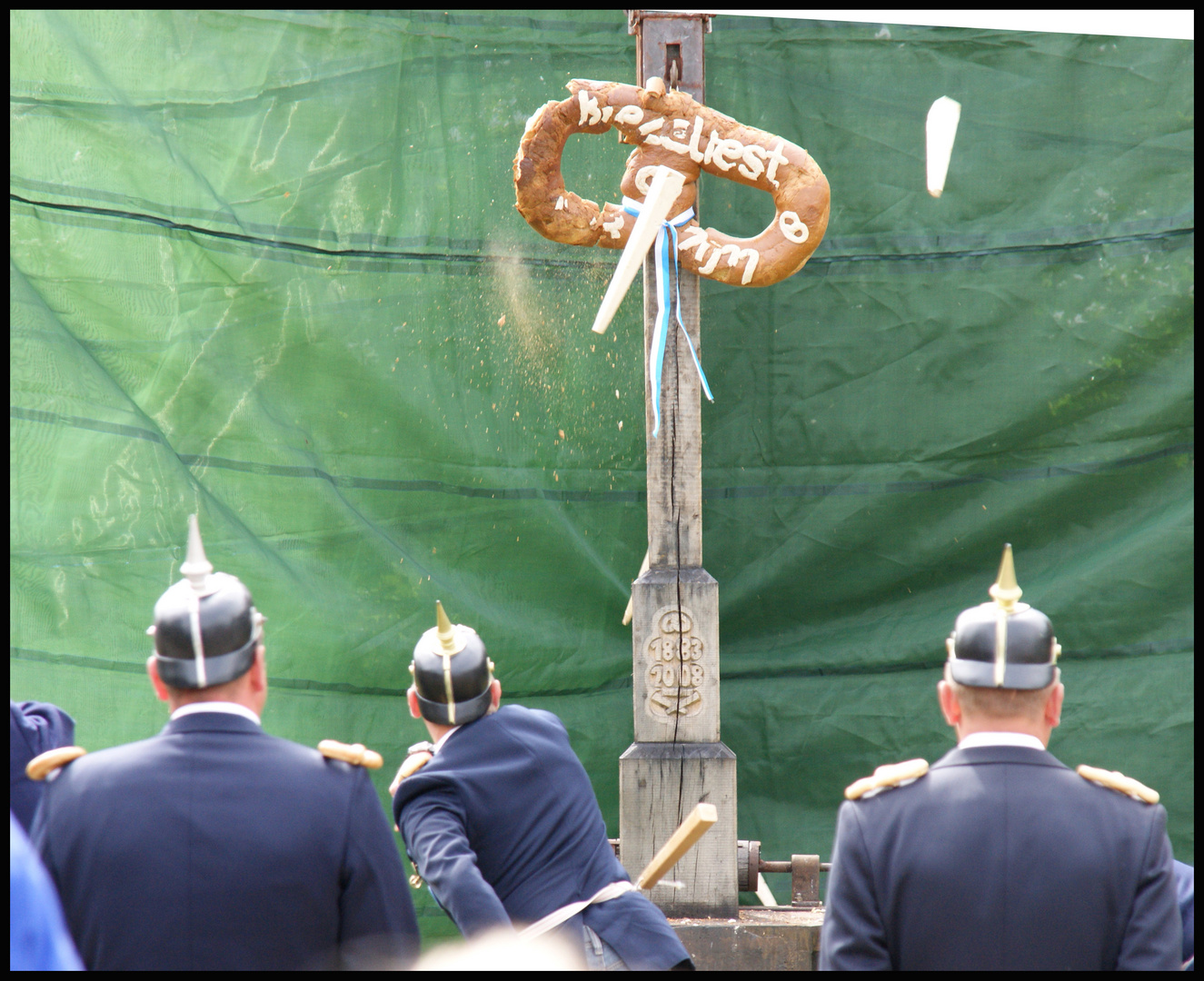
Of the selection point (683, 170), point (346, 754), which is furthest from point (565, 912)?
point (683, 170)

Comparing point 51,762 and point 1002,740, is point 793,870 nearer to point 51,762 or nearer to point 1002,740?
Result: point 1002,740

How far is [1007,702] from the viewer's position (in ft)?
5.66

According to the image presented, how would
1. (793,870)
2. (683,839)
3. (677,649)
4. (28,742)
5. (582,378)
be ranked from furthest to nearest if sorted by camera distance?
(582,378) → (793,870) → (677,649) → (683,839) → (28,742)

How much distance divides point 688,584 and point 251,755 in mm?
1636

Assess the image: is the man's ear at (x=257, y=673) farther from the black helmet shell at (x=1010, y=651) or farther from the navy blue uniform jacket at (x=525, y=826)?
the black helmet shell at (x=1010, y=651)

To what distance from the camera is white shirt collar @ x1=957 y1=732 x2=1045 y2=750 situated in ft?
5.64

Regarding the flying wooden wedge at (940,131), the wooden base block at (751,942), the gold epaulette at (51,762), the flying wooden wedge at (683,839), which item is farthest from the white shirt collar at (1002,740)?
the flying wooden wedge at (940,131)

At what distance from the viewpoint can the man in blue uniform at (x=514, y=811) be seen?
7.64ft

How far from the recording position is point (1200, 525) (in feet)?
12.5

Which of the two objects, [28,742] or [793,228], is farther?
[793,228]

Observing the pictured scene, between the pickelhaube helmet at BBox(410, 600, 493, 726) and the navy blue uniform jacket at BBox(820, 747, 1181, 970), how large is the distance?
940 mm

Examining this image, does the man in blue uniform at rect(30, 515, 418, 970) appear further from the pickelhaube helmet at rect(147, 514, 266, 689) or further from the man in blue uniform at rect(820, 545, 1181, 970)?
the man in blue uniform at rect(820, 545, 1181, 970)

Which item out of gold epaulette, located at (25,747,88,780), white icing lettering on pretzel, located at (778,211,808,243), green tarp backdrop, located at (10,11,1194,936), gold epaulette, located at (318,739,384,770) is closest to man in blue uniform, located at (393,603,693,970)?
gold epaulette, located at (318,739,384,770)

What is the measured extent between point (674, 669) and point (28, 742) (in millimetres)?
1597
